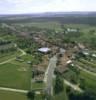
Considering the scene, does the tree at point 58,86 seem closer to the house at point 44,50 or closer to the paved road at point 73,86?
the paved road at point 73,86

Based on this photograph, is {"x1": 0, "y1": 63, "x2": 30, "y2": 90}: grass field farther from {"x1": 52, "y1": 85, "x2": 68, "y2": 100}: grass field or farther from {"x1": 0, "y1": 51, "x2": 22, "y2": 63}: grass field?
{"x1": 52, "y1": 85, "x2": 68, "y2": 100}: grass field

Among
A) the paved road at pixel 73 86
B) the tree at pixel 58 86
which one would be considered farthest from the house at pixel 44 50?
the tree at pixel 58 86

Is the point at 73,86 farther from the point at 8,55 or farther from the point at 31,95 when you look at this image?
the point at 8,55

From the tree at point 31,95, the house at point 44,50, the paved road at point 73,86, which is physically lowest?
the house at point 44,50

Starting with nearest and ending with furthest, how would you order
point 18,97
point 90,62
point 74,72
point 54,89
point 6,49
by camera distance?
1. point 18,97
2. point 54,89
3. point 74,72
4. point 90,62
5. point 6,49

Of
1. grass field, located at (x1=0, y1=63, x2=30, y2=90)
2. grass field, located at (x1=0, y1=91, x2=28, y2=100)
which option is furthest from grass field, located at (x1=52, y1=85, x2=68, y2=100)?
grass field, located at (x1=0, y1=63, x2=30, y2=90)

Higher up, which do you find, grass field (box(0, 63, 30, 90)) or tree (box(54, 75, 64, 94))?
tree (box(54, 75, 64, 94))

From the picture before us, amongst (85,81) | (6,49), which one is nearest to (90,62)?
(85,81)

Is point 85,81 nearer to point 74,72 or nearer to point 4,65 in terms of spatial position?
point 74,72
